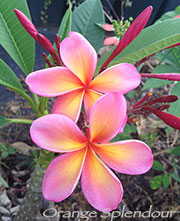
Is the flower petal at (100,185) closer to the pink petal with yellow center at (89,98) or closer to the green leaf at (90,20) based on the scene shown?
the pink petal with yellow center at (89,98)

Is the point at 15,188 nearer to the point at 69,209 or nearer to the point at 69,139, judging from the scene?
the point at 69,209

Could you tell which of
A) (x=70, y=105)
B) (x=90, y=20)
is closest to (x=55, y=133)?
(x=70, y=105)

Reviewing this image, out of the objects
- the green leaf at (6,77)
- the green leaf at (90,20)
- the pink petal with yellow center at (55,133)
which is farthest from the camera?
the green leaf at (90,20)

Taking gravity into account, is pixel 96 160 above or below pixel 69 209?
above

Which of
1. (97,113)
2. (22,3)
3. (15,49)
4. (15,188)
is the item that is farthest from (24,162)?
(97,113)

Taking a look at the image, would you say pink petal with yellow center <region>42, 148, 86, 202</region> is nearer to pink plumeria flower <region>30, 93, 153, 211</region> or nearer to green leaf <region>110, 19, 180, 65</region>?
pink plumeria flower <region>30, 93, 153, 211</region>

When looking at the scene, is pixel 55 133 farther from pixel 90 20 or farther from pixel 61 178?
pixel 90 20

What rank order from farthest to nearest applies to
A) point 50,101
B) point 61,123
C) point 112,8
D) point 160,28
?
point 50,101, point 112,8, point 160,28, point 61,123

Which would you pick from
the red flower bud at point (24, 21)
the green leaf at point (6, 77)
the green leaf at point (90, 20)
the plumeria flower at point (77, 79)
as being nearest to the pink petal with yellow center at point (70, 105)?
the plumeria flower at point (77, 79)
